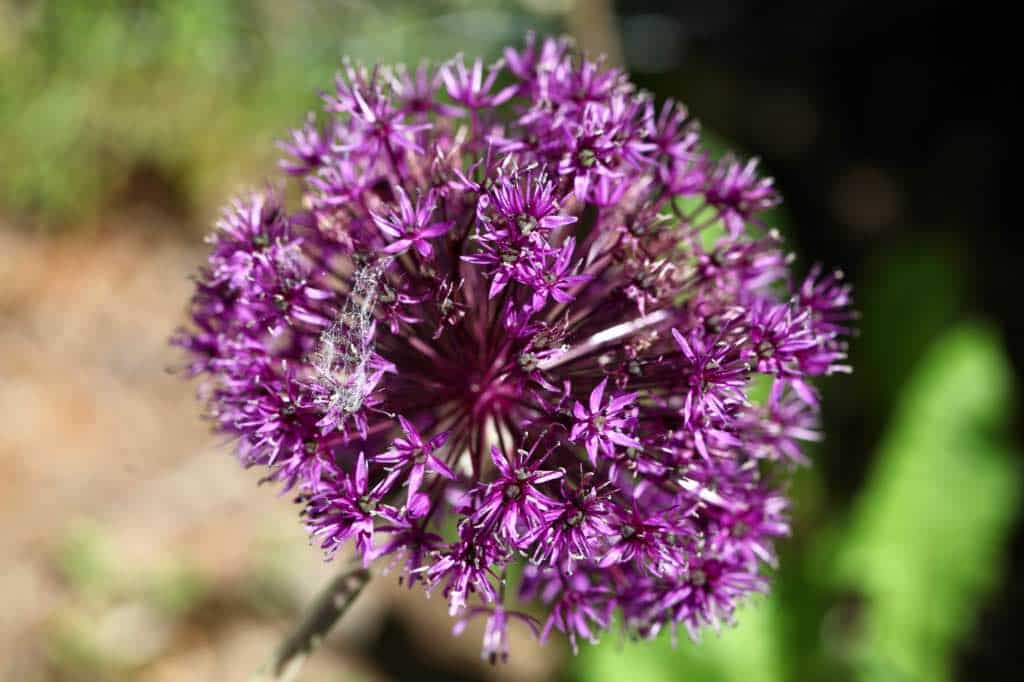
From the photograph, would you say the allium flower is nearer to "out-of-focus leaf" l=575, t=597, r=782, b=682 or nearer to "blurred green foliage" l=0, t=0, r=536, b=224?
"out-of-focus leaf" l=575, t=597, r=782, b=682

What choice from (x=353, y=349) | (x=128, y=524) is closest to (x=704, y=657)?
(x=353, y=349)

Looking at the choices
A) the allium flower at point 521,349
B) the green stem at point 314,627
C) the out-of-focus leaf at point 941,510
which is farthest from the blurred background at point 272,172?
the green stem at point 314,627

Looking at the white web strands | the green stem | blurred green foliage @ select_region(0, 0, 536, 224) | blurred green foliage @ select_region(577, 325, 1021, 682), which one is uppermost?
blurred green foliage @ select_region(0, 0, 536, 224)

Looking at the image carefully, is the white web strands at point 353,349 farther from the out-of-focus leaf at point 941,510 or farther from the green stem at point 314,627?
the out-of-focus leaf at point 941,510

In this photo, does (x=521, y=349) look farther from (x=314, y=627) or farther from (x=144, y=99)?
(x=144, y=99)

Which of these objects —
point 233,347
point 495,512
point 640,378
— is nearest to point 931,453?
point 640,378

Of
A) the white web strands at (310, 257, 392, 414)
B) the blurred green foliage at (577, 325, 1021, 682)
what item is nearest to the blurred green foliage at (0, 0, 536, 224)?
the blurred green foliage at (577, 325, 1021, 682)

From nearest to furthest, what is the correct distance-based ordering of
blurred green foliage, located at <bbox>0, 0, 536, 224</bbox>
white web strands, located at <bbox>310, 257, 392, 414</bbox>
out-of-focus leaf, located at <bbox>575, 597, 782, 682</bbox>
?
white web strands, located at <bbox>310, 257, 392, 414</bbox> → out-of-focus leaf, located at <bbox>575, 597, 782, 682</bbox> → blurred green foliage, located at <bbox>0, 0, 536, 224</bbox>
